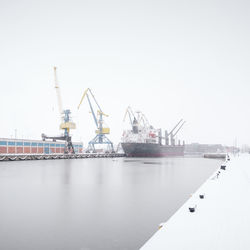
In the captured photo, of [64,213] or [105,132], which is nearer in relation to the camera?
[64,213]

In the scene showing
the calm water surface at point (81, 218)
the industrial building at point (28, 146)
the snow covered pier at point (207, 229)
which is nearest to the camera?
the snow covered pier at point (207, 229)

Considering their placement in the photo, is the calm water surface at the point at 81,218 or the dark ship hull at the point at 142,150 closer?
the calm water surface at the point at 81,218

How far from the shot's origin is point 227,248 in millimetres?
5215

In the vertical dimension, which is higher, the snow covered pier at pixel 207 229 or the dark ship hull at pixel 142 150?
the snow covered pier at pixel 207 229

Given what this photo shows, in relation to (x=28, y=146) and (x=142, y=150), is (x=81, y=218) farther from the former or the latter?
(x=142, y=150)

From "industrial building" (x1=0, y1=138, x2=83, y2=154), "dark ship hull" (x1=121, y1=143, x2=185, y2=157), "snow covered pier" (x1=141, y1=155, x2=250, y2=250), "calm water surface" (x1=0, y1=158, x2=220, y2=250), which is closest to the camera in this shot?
"snow covered pier" (x1=141, y1=155, x2=250, y2=250)

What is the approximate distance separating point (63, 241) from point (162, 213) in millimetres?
5068

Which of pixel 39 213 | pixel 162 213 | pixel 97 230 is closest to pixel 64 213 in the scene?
pixel 39 213

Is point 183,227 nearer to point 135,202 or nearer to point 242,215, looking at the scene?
point 242,215

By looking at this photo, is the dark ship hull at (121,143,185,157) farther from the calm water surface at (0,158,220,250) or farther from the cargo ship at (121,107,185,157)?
the calm water surface at (0,158,220,250)

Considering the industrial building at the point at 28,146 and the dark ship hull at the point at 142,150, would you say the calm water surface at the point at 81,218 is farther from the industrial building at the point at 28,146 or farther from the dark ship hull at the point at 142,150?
the dark ship hull at the point at 142,150

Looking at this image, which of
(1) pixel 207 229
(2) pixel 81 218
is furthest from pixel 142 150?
(1) pixel 207 229

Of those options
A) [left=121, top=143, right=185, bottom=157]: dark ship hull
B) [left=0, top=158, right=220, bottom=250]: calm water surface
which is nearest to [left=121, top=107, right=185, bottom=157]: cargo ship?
[left=121, top=143, right=185, bottom=157]: dark ship hull

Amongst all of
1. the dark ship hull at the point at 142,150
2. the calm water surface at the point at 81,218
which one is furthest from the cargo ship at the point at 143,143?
the calm water surface at the point at 81,218
